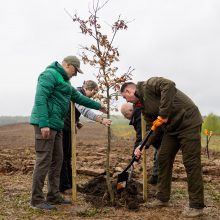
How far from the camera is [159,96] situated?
5586 millimetres

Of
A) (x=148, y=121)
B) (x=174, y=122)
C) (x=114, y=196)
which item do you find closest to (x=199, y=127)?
(x=174, y=122)

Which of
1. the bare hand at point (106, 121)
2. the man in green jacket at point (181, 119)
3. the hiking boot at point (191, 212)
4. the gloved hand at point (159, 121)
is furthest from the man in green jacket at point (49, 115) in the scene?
the hiking boot at point (191, 212)

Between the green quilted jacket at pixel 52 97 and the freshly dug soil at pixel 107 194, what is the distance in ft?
4.16

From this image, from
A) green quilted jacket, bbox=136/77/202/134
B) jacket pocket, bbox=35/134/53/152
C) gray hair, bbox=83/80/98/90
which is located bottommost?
Answer: jacket pocket, bbox=35/134/53/152

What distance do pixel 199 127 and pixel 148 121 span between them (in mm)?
744

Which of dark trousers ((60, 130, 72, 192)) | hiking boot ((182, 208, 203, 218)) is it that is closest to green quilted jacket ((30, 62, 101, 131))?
dark trousers ((60, 130, 72, 192))

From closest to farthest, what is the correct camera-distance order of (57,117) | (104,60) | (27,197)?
(57,117) → (104,60) → (27,197)

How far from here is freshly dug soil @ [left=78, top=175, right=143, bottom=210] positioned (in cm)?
601

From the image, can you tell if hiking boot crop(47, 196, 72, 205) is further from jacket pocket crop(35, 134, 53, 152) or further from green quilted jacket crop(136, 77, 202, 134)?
green quilted jacket crop(136, 77, 202, 134)

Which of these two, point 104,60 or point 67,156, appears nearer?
point 104,60

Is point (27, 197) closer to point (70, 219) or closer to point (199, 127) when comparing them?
point (70, 219)

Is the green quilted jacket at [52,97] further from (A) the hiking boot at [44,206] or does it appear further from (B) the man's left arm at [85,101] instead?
(A) the hiking boot at [44,206]

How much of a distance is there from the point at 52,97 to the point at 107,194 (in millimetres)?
1699

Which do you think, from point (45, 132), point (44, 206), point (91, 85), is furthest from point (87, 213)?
point (91, 85)
